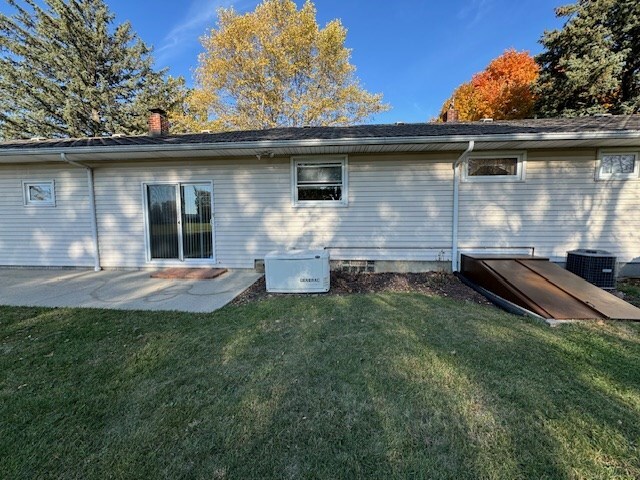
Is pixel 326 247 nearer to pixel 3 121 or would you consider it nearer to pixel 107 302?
pixel 107 302

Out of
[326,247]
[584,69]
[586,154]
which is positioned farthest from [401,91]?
[326,247]

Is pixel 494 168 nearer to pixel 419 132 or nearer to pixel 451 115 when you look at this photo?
pixel 419 132

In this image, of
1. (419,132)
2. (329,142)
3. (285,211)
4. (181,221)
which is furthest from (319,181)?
(181,221)

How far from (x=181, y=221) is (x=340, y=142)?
3906 millimetres

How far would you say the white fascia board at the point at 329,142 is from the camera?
201 inches

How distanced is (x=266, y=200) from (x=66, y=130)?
18197mm

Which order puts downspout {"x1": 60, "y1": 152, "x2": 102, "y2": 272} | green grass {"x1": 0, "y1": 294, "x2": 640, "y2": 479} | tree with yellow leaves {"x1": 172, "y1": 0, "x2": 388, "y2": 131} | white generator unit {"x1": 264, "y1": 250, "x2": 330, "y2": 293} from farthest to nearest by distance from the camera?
tree with yellow leaves {"x1": 172, "y1": 0, "x2": 388, "y2": 131}
downspout {"x1": 60, "y1": 152, "x2": 102, "y2": 272}
white generator unit {"x1": 264, "y1": 250, "x2": 330, "y2": 293}
green grass {"x1": 0, "y1": 294, "x2": 640, "y2": 479}

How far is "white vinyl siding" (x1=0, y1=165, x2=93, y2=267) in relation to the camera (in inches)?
270

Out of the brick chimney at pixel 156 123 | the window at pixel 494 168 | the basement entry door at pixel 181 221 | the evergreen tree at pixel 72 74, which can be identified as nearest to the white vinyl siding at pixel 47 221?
the basement entry door at pixel 181 221

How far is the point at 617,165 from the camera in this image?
5836 mm

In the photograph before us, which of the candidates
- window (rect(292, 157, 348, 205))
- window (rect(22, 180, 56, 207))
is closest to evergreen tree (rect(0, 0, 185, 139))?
window (rect(22, 180, 56, 207))

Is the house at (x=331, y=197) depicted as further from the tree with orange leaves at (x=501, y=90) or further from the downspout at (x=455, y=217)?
the tree with orange leaves at (x=501, y=90)

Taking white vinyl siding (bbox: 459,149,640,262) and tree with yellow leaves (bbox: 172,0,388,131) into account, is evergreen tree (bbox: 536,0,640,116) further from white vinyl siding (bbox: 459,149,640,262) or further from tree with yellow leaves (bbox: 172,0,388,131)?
white vinyl siding (bbox: 459,149,640,262)

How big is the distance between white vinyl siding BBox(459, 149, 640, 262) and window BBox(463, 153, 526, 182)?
14cm
